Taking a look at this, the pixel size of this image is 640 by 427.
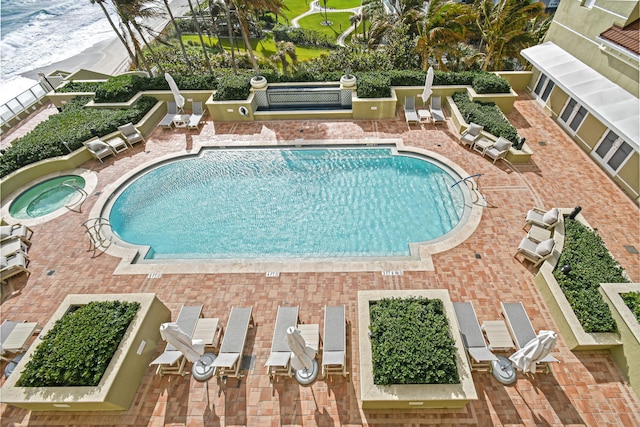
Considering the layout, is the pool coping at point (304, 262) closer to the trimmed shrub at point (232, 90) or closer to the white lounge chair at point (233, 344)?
the white lounge chair at point (233, 344)

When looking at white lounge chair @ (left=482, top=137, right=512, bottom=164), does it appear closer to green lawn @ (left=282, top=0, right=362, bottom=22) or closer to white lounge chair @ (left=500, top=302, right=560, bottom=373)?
white lounge chair @ (left=500, top=302, right=560, bottom=373)

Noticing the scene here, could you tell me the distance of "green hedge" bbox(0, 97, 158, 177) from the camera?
53.8ft

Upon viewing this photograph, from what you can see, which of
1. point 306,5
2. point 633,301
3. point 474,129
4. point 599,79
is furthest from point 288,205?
point 306,5

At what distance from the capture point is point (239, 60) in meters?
32.2

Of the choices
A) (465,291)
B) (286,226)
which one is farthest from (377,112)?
(465,291)

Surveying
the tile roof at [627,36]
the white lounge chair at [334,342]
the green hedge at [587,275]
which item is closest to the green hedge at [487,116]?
the tile roof at [627,36]

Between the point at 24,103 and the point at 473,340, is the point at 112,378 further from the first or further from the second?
the point at 24,103

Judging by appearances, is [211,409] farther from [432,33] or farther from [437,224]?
[432,33]

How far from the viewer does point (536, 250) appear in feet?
37.9

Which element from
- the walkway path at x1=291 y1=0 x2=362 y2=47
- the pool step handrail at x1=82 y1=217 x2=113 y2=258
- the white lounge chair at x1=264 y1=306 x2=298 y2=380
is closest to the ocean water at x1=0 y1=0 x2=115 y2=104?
the pool step handrail at x1=82 y1=217 x2=113 y2=258

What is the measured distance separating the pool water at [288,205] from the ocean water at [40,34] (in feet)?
110

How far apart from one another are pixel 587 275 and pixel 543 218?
9.36 feet

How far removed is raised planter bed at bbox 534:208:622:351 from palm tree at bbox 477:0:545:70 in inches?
620

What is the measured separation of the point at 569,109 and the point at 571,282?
1263 centimetres
